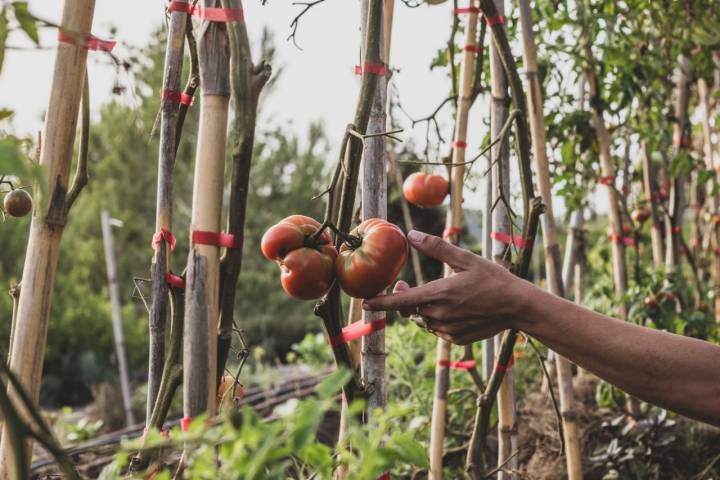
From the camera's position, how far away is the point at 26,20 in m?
0.60

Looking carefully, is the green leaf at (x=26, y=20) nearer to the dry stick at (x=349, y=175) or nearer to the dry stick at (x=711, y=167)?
the dry stick at (x=349, y=175)

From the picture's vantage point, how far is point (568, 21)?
2.33 meters

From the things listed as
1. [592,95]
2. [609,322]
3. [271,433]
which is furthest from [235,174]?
[592,95]

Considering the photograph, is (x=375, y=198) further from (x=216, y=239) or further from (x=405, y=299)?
(x=216, y=239)

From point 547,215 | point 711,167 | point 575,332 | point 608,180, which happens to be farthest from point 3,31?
point 711,167

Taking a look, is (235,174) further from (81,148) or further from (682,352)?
(682,352)

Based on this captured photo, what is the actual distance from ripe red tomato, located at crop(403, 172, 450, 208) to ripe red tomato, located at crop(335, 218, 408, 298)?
93 centimetres

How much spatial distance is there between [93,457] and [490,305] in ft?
8.48

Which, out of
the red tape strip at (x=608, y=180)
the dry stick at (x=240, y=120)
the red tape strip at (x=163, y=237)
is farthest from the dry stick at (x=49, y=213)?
the red tape strip at (x=608, y=180)

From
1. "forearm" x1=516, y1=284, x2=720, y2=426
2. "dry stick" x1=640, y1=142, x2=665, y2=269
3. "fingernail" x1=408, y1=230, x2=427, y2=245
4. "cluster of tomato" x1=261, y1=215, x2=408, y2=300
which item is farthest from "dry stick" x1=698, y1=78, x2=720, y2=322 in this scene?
"cluster of tomato" x1=261, y1=215, x2=408, y2=300

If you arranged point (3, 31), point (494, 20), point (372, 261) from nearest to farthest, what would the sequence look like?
point (3, 31)
point (372, 261)
point (494, 20)

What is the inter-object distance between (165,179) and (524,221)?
2.17 feet

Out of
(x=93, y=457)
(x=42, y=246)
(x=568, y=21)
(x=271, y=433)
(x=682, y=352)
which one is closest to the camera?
(x=271, y=433)

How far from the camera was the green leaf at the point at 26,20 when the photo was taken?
0.58 meters
